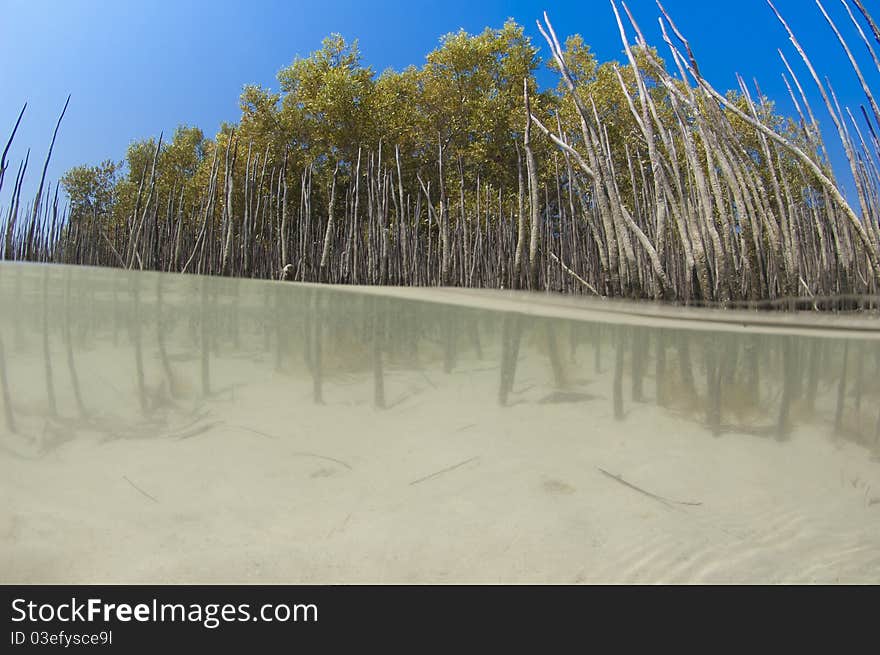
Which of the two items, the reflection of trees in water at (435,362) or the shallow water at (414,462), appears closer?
the shallow water at (414,462)

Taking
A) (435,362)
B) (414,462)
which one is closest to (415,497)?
(414,462)

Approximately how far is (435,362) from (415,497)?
103cm

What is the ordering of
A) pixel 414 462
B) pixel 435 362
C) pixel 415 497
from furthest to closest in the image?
1. pixel 435 362
2. pixel 414 462
3. pixel 415 497

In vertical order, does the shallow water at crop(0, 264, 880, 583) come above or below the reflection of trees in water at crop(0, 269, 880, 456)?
below

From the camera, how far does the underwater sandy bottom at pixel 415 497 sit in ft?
1.89

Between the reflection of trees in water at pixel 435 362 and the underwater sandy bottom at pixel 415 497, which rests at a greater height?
the reflection of trees in water at pixel 435 362

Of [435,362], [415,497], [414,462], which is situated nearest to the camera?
[415,497]

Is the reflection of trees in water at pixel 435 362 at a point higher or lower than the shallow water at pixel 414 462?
higher

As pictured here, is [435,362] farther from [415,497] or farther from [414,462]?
[415,497]

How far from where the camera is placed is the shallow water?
593mm

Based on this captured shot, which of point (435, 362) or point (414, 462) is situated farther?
point (435, 362)

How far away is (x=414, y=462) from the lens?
88 cm

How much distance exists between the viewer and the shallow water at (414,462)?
593 millimetres

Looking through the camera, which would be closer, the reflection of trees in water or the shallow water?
the shallow water
